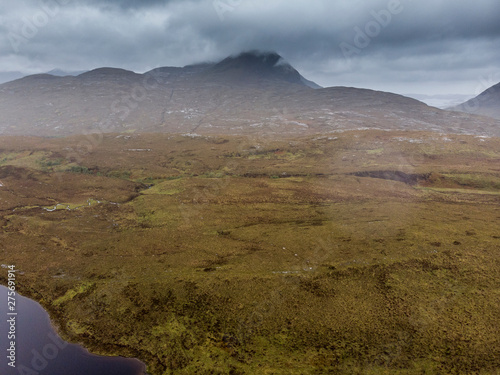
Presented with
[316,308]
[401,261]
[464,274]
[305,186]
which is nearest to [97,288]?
[316,308]

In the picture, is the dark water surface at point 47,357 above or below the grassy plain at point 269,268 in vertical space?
below

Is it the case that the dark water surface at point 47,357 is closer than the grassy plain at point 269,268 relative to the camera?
Yes

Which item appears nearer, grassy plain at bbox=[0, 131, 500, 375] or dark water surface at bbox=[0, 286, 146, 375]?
dark water surface at bbox=[0, 286, 146, 375]

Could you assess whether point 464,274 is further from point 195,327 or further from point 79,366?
point 79,366

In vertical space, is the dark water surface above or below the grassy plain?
below
